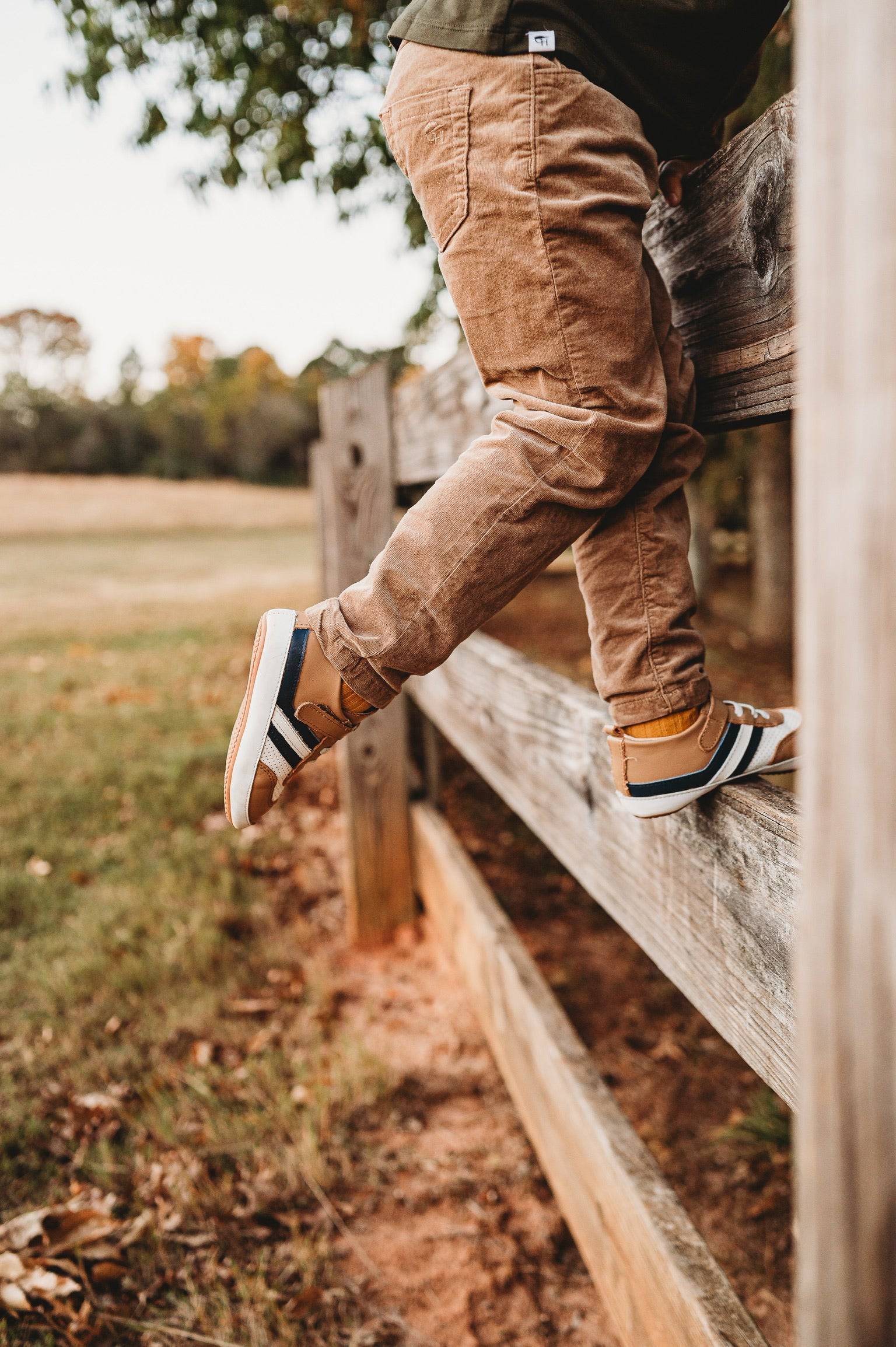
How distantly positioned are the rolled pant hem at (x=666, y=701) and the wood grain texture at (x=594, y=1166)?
2.71 ft

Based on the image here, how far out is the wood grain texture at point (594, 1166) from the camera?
1363 millimetres

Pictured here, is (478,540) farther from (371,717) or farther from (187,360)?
(187,360)

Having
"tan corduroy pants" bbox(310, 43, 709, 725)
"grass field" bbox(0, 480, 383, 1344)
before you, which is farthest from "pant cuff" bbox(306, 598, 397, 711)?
"grass field" bbox(0, 480, 383, 1344)

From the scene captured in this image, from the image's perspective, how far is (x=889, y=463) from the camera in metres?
0.41

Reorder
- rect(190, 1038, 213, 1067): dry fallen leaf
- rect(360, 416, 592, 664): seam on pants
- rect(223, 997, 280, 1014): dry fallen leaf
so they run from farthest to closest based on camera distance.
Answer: rect(223, 997, 280, 1014): dry fallen leaf < rect(190, 1038, 213, 1067): dry fallen leaf < rect(360, 416, 592, 664): seam on pants

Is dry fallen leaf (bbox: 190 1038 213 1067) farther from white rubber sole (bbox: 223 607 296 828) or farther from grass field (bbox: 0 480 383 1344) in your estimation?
white rubber sole (bbox: 223 607 296 828)

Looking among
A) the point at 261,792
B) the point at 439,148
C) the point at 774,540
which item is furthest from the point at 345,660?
the point at 774,540

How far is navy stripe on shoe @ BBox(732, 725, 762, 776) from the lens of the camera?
124cm

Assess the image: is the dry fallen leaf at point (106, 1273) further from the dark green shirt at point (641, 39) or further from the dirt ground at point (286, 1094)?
the dark green shirt at point (641, 39)

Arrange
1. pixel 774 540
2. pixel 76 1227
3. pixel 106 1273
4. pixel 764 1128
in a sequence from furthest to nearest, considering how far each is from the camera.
A: pixel 774 540
pixel 764 1128
pixel 76 1227
pixel 106 1273

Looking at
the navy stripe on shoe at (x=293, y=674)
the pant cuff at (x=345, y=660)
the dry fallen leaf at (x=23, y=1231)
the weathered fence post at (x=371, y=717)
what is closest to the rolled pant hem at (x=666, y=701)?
the pant cuff at (x=345, y=660)

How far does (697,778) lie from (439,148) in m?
0.86

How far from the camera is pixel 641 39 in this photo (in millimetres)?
1118

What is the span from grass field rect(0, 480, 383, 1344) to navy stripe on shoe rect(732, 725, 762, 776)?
1.36 meters
